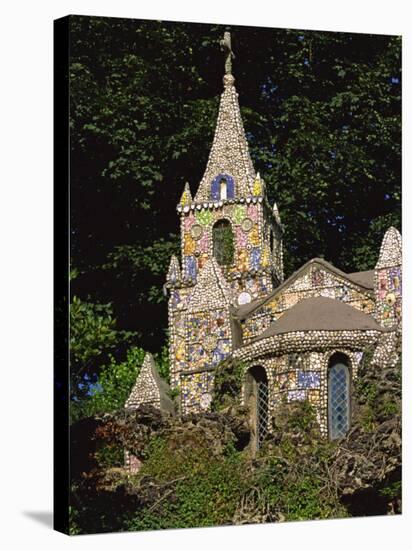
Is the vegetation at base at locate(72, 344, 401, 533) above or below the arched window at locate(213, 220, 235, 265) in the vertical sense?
below

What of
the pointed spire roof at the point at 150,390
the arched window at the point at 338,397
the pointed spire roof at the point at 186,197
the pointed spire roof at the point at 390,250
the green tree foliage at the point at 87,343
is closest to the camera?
the green tree foliage at the point at 87,343

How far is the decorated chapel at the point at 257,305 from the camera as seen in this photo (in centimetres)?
1936

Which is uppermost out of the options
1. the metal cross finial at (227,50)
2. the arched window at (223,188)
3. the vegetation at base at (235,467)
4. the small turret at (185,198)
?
the metal cross finial at (227,50)

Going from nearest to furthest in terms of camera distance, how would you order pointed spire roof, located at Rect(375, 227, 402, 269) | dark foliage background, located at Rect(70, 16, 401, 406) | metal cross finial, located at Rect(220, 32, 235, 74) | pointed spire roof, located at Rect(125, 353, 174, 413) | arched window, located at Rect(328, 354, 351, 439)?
dark foliage background, located at Rect(70, 16, 401, 406) → pointed spire roof, located at Rect(125, 353, 174, 413) → metal cross finial, located at Rect(220, 32, 235, 74) → arched window, located at Rect(328, 354, 351, 439) → pointed spire roof, located at Rect(375, 227, 402, 269)

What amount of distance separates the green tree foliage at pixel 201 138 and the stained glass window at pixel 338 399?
114cm

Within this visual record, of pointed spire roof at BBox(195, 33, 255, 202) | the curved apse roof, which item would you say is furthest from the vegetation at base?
pointed spire roof at BBox(195, 33, 255, 202)

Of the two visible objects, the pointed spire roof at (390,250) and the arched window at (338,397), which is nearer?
the arched window at (338,397)

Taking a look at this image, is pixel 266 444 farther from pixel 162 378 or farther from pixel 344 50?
pixel 344 50

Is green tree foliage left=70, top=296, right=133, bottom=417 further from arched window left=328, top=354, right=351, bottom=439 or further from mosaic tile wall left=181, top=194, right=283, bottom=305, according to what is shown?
arched window left=328, top=354, right=351, bottom=439

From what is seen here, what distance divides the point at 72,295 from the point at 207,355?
2.04m

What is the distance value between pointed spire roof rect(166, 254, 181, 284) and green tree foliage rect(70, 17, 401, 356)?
0.23 feet

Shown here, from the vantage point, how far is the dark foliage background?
18.4 m

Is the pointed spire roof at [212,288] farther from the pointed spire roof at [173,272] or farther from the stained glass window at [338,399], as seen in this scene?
the stained glass window at [338,399]

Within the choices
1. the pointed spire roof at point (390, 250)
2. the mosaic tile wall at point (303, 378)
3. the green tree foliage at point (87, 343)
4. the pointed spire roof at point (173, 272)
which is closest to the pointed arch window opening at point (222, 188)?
the pointed spire roof at point (173, 272)
